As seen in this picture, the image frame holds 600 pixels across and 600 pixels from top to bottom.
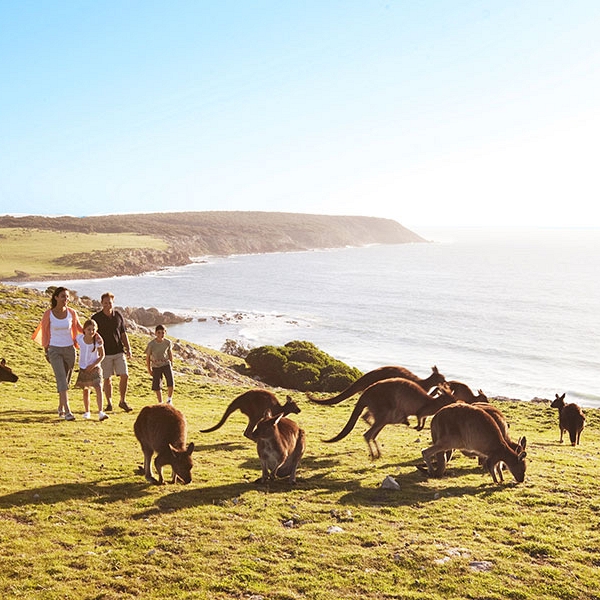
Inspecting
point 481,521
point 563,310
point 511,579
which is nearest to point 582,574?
point 511,579

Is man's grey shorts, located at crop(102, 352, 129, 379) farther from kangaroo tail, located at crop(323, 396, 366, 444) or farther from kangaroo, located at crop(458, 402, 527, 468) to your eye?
kangaroo, located at crop(458, 402, 527, 468)

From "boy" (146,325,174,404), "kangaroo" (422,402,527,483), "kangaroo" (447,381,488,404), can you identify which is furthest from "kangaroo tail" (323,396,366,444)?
"boy" (146,325,174,404)

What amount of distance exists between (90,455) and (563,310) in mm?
99244

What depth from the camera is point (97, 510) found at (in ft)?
28.2

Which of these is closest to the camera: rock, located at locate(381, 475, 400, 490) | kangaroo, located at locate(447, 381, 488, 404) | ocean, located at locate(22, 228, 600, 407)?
rock, located at locate(381, 475, 400, 490)

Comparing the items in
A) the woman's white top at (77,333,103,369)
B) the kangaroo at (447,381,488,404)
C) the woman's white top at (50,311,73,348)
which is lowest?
the kangaroo at (447,381,488,404)

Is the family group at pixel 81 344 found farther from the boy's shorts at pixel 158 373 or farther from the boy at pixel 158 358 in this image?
the boy's shorts at pixel 158 373

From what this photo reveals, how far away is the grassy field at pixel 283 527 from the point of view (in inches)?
265

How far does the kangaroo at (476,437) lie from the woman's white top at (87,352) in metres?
8.43

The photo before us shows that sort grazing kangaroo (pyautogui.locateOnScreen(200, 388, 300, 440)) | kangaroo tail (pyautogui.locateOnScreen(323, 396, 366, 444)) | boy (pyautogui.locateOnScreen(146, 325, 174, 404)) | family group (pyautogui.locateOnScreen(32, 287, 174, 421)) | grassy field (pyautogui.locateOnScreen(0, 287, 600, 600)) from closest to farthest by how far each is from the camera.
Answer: grassy field (pyautogui.locateOnScreen(0, 287, 600, 600)) → kangaroo tail (pyautogui.locateOnScreen(323, 396, 366, 444)) → grazing kangaroo (pyautogui.locateOnScreen(200, 388, 300, 440)) → family group (pyautogui.locateOnScreen(32, 287, 174, 421)) → boy (pyautogui.locateOnScreen(146, 325, 174, 404))

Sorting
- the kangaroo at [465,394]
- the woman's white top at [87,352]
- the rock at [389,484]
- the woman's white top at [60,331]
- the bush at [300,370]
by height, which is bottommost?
the bush at [300,370]

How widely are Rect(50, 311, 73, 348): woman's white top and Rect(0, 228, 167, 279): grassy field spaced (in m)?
98.6

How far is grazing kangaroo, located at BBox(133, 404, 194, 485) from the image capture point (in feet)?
31.6

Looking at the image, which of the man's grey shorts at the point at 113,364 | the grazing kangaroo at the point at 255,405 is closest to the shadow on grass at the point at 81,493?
the grazing kangaroo at the point at 255,405
